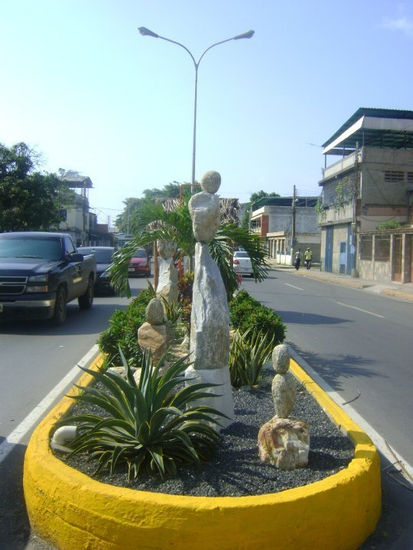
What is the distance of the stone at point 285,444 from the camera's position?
3592 mm

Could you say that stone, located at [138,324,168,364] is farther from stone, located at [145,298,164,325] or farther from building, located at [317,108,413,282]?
building, located at [317,108,413,282]

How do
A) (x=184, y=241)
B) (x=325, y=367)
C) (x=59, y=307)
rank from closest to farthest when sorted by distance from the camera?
1. (x=184, y=241)
2. (x=325, y=367)
3. (x=59, y=307)

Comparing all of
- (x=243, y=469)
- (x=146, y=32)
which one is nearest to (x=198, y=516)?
(x=243, y=469)

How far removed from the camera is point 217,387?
4.41 m

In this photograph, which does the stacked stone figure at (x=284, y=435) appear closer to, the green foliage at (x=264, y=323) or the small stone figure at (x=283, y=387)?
the small stone figure at (x=283, y=387)

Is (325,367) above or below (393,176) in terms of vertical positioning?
below

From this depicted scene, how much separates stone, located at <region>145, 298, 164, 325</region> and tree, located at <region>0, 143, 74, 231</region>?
19.3 metres

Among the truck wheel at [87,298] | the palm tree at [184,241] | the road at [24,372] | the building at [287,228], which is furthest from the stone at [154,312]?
the building at [287,228]

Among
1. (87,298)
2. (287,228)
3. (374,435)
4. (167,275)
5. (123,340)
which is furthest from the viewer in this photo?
(287,228)

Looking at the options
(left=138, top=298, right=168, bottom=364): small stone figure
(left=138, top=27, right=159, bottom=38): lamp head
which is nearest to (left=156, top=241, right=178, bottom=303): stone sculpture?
(left=138, top=298, right=168, bottom=364): small stone figure

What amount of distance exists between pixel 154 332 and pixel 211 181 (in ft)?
5.84

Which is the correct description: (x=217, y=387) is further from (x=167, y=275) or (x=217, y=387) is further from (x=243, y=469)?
(x=167, y=275)

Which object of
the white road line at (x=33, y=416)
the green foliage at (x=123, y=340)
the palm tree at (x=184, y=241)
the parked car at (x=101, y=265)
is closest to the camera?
the white road line at (x=33, y=416)

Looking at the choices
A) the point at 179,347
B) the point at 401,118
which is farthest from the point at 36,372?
the point at 401,118
